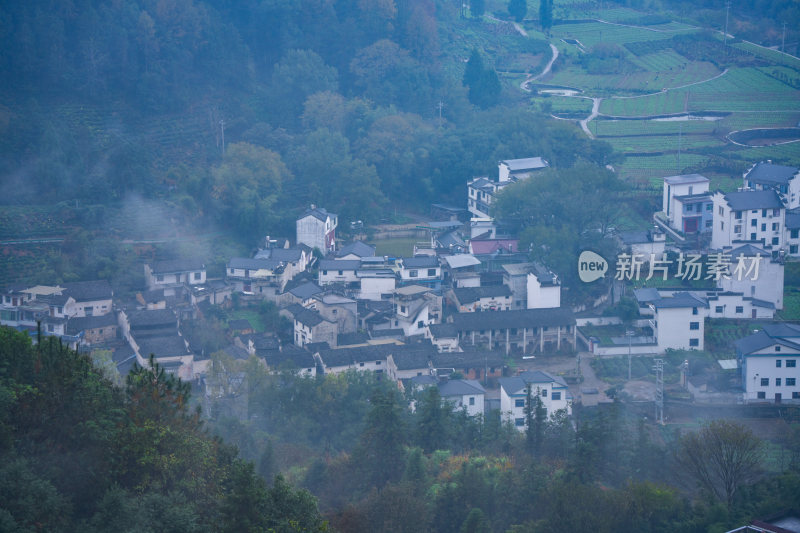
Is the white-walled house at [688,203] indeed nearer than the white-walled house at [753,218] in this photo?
No

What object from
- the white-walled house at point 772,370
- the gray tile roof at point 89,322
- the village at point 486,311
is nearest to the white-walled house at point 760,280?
the village at point 486,311

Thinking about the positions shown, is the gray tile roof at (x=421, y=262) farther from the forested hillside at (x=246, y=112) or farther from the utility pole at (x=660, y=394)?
the utility pole at (x=660, y=394)

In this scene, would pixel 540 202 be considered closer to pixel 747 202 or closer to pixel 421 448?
pixel 747 202

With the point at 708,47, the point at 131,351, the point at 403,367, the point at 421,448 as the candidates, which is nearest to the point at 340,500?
the point at 421,448

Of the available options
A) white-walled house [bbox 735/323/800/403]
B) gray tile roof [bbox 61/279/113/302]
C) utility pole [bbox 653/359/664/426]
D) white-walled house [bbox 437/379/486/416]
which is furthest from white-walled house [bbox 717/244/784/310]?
gray tile roof [bbox 61/279/113/302]

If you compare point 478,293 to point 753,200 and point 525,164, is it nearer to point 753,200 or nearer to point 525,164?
point 525,164
